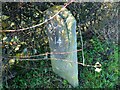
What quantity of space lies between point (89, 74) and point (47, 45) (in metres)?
0.43

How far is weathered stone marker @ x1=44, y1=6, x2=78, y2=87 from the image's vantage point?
8.60ft

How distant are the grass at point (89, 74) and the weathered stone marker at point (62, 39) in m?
0.06

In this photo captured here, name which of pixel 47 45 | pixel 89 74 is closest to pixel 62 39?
pixel 47 45

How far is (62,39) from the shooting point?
105 inches

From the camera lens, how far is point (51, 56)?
266 centimetres

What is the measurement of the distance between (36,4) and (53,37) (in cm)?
29

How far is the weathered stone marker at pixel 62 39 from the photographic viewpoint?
8.60 feet

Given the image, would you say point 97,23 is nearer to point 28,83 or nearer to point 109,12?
point 109,12

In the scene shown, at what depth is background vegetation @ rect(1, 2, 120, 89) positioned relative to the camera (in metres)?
2.62

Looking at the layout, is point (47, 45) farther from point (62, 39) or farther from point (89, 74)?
point (89, 74)

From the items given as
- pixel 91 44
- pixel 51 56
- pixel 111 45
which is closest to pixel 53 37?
pixel 51 56

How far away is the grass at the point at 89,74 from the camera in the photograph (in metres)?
2.72

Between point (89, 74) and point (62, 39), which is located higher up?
→ point (62, 39)

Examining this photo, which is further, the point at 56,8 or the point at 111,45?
the point at 111,45
